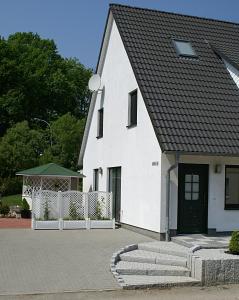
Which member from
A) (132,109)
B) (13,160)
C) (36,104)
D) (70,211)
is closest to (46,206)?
(70,211)

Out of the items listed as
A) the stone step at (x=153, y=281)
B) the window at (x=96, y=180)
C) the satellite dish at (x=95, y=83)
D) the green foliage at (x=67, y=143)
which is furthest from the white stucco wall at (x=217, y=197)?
the green foliage at (x=67, y=143)

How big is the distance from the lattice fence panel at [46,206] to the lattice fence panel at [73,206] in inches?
10.6

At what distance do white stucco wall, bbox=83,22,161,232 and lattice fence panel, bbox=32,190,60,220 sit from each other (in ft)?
7.95

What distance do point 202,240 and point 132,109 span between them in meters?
5.95

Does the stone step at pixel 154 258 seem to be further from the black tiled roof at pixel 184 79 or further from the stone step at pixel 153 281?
the black tiled roof at pixel 184 79

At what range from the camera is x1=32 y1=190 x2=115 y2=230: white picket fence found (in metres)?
17.3

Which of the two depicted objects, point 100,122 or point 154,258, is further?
point 100,122

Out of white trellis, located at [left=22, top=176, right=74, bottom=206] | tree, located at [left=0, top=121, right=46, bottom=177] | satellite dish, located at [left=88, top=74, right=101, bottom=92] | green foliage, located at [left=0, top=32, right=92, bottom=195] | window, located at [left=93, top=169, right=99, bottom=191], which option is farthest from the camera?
green foliage, located at [left=0, top=32, right=92, bottom=195]

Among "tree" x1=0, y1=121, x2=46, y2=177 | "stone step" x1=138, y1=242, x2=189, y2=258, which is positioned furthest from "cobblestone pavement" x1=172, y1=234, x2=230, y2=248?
"tree" x1=0, y1=121, x2=46, y2=177

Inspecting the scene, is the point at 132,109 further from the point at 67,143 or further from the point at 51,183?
the point at 67,143

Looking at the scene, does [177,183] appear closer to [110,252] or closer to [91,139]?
[110,252]

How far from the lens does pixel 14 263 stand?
10.8m

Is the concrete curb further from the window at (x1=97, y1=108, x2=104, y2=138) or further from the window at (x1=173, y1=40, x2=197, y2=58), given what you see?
the window at (x1=97, y1=108, x2=104, y2=138)

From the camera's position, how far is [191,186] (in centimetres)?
1520
